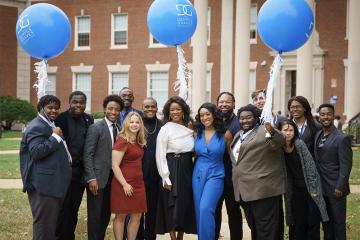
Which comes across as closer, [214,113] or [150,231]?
[214,113]

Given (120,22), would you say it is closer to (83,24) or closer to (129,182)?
(83,24)

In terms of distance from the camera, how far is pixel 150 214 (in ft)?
28.6

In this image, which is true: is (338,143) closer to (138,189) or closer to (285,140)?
(285,140)

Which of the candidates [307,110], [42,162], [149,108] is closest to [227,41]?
[149,108]

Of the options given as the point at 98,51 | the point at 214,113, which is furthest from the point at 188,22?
the point at 98,51

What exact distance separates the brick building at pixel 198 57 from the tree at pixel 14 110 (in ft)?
6.32

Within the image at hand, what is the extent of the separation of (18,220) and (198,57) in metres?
17.5

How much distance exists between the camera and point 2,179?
15523 mm

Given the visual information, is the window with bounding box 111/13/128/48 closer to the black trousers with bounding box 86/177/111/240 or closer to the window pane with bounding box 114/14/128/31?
the window pane with bounding box 114/14/128/31

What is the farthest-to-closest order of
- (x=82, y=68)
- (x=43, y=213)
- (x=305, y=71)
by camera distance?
(x=82, y=68), (x=305, y=71), (x=43, y=213)

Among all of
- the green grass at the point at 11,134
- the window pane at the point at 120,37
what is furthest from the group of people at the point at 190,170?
the window pane at the point at 120,37

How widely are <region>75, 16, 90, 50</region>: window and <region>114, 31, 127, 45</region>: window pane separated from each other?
178 cm

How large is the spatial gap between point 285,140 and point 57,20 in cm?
336

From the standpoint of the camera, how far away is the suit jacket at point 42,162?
7.20 metres
